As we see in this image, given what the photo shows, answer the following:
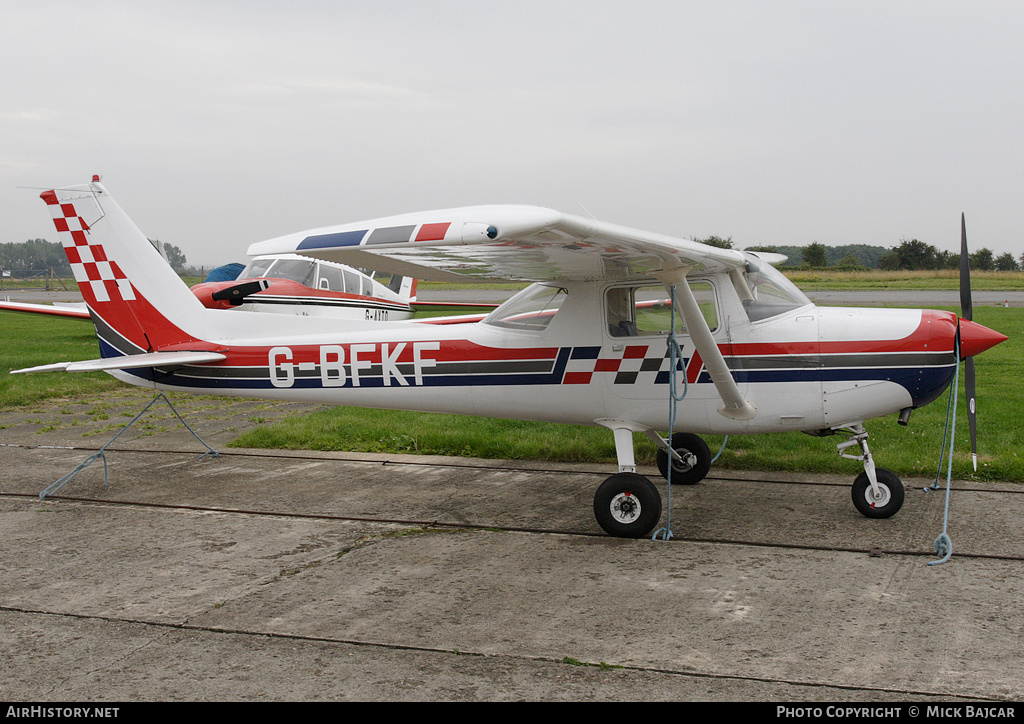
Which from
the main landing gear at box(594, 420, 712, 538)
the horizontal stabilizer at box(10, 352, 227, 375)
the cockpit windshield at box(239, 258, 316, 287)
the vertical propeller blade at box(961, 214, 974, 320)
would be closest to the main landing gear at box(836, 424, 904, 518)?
the vertical propeller blade at box(961, 214, 974, 320)

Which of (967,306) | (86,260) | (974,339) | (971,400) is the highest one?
(86,260)

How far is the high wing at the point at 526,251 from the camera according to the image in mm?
4234

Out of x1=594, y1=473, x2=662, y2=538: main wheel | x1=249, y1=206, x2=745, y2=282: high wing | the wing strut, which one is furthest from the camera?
x1=594, y1=473, x2=662, y2=538: main wheel

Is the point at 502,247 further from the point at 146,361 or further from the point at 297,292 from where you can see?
the point at 297,292

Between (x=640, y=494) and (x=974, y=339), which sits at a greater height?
(x=974, y=339)

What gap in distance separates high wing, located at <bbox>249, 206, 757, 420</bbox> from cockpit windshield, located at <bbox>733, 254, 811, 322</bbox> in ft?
0.57

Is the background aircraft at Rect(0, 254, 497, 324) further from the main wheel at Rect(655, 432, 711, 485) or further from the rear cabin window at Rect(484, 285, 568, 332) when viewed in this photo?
the main wheel at Rect(655, 432, 711, 485)

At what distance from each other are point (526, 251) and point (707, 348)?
156cm

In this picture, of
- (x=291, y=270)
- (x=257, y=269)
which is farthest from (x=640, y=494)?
(x=257, y=269)

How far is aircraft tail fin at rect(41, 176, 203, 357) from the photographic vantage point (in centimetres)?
779

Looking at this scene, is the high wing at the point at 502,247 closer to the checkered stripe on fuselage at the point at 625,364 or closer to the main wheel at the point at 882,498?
the checkered stripe on fuselage at the point at 625,364

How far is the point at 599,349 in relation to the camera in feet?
22.0

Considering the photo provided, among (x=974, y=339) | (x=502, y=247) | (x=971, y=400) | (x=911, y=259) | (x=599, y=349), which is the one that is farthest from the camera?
(x=911, y=259)
